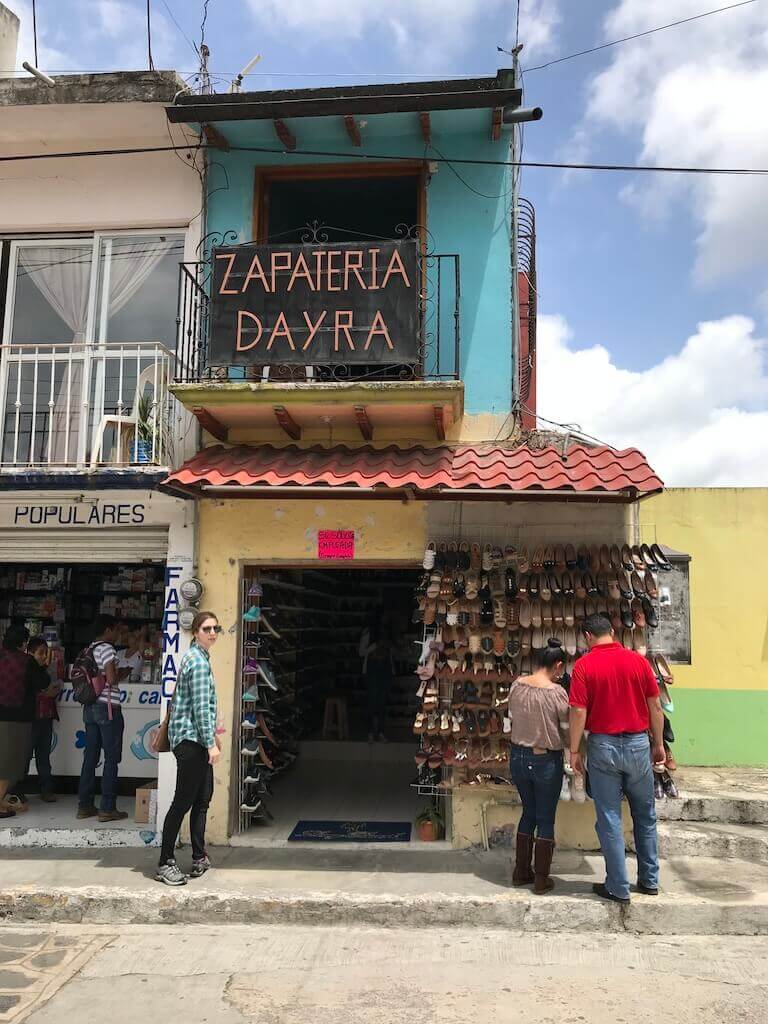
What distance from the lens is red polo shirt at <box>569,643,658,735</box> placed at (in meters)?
5.76

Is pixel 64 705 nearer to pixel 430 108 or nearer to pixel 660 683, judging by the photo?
pixel 660 683

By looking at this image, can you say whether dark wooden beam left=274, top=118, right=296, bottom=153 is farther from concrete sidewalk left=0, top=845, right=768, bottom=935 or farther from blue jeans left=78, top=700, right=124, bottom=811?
concrete sidewalk left=0, top=845, right=768, bottom=935

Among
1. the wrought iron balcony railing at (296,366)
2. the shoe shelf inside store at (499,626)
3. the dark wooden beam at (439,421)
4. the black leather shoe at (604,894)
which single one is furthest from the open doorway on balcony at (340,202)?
the black leather shoe at (604,894)

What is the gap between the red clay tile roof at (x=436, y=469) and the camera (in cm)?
648

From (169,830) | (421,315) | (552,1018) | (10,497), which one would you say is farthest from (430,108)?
(552,1018)

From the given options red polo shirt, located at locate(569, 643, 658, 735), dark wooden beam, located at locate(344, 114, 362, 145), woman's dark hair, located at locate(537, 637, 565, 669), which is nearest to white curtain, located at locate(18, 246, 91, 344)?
dark wooden beam, located at locate(344, 114, 362, 145)

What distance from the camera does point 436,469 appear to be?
6.84 metres

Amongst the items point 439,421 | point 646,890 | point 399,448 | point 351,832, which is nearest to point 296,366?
point 399,448

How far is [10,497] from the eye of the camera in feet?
25.9

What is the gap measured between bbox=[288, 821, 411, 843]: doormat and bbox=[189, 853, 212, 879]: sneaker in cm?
104

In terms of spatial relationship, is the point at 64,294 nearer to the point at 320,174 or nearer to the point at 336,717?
the point at 320,174

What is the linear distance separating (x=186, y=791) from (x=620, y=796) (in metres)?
3.32

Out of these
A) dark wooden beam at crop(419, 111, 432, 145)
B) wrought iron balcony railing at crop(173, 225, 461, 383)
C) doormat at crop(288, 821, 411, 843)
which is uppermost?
dark wooden beam at crop(419, 111, 432, 145)

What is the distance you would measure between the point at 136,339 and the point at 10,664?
11.8 ft
